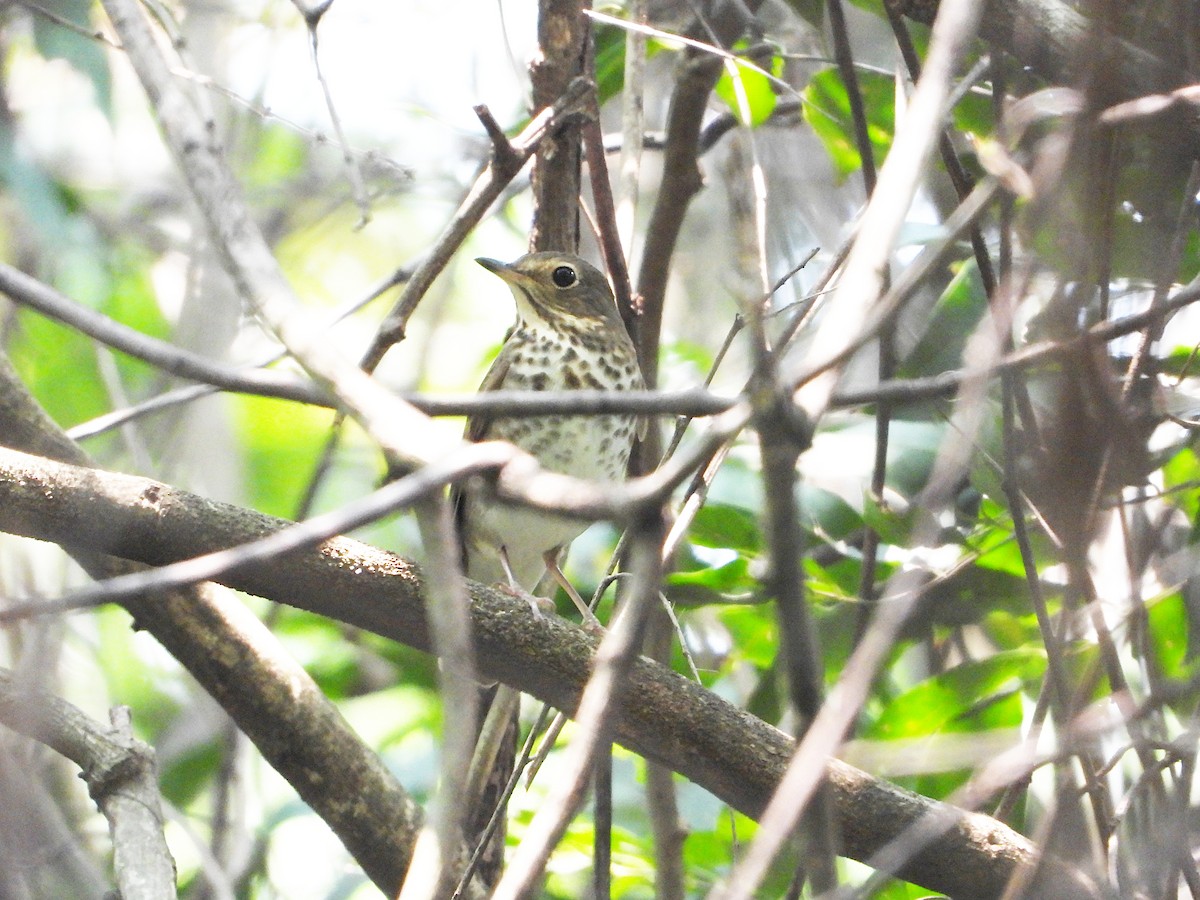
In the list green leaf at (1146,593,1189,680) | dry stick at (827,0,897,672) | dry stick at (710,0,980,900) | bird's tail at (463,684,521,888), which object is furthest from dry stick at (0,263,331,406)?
green leaf at (1146,593,1189,680)

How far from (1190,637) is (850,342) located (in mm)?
1817

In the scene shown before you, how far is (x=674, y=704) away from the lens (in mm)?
2605

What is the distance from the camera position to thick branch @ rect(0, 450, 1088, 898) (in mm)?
2404

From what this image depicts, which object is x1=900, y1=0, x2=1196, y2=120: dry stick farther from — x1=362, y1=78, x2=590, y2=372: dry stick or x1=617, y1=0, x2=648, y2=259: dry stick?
x1=617, y1=0, x2=648, y2=259: dry stick

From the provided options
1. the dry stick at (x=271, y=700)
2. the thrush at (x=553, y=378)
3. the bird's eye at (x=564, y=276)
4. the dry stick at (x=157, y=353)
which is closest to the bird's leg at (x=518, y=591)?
the thrush at (x=553, y=378)

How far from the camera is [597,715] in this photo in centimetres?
108

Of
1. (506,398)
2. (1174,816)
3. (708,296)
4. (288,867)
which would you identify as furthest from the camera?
(708,296)

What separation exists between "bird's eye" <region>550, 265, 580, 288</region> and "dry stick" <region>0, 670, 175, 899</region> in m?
2.03

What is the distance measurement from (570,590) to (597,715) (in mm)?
2844

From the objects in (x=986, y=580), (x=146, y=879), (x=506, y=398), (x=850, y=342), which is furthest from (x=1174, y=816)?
(x=146, y=879)

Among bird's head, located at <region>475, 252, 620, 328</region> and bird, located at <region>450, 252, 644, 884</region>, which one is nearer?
bird, located at <region>450, 252, 644, 884</region>

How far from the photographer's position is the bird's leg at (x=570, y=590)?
332 cm

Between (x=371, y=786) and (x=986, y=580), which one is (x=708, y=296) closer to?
(x=986, y=580)

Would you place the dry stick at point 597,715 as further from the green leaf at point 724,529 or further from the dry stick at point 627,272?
the green leaf at point 724,529
